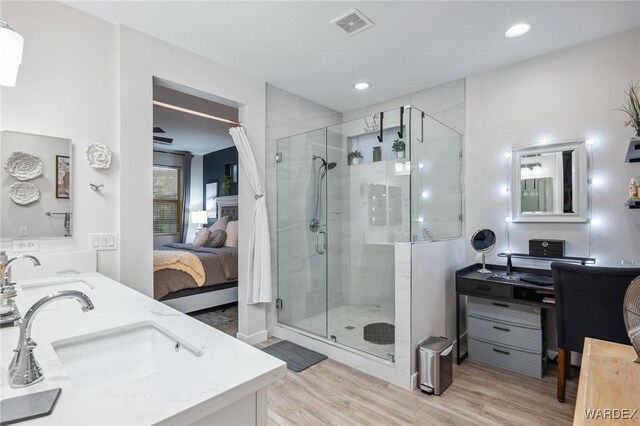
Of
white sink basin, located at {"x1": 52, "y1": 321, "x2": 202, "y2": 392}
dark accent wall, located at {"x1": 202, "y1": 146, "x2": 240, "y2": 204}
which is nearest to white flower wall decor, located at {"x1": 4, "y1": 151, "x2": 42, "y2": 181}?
white sink basin, located at {"x1": 52, "y1": 321, "x2": 202, "y2": 392}

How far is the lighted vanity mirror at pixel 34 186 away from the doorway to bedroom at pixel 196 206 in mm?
935

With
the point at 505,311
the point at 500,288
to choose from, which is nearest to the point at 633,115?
the point at 500,288

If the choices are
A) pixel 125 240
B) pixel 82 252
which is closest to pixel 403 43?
pixel 125 240

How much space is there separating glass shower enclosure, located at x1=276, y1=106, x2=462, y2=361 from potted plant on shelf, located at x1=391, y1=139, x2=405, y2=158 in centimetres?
2

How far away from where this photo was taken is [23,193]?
1.95 meters

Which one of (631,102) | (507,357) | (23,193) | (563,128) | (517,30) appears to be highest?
(517,30)

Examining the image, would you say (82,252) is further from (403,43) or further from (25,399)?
(403,43)

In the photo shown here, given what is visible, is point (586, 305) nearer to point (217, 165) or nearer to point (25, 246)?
point (25, 246)

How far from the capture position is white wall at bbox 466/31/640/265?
2430 mm

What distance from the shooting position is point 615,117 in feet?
8.05

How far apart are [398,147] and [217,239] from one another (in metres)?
3.05

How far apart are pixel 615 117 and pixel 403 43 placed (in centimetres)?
174

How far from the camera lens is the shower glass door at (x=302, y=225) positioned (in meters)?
3.46

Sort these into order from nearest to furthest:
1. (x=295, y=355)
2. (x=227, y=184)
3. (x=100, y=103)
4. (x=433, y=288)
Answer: (x=100, y=103), (x=433, y=288), (x=295, y=355), (x=227, y=184)
